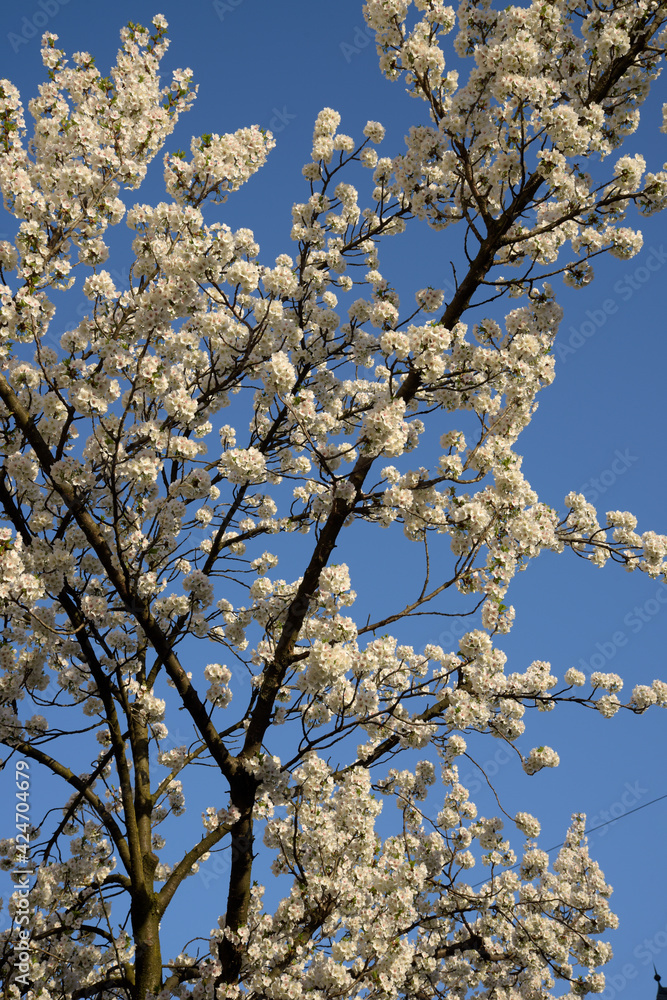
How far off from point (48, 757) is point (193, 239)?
526 cm

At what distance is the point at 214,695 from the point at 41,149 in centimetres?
574

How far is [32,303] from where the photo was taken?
6293mm

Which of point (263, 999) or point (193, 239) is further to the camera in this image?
point (263, 999)

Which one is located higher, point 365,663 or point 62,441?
point 62,441

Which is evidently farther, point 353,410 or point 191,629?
point 353,410

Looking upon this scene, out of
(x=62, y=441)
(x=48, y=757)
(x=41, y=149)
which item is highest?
(x=41, y=149)

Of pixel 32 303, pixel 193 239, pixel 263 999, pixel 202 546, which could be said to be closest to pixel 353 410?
pixel 202 546

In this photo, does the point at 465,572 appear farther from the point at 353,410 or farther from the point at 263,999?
the point at 263,999

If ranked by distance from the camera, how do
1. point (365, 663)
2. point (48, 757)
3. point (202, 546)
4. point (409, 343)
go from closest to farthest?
1. point (409, 343)
2. point (365, 663)
3. point (48, 757)
4. point (202, 546)

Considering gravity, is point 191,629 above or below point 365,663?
above

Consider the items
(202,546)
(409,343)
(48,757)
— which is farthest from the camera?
(202,546)

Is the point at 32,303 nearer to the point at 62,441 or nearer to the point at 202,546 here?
the point at 62,441

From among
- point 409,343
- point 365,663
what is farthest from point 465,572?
point 409,343

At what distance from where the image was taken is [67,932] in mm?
8070
